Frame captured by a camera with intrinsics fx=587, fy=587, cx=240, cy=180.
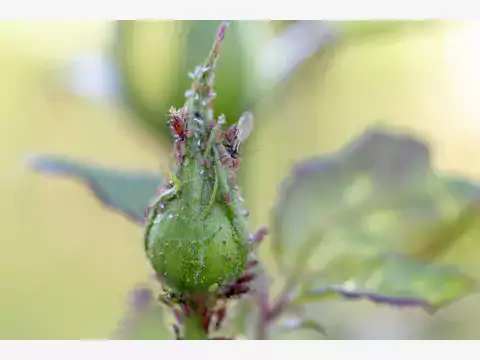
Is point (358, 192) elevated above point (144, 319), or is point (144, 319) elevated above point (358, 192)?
point (358, 192)

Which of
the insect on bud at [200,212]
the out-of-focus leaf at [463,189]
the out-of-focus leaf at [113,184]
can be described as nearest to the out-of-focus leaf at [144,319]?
the out-of-focus leaf at [113,184]

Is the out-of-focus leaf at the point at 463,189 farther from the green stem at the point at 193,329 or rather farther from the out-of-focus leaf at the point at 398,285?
the green stem at the point at 193,329

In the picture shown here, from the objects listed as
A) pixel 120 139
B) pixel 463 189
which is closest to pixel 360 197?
pixel 463 189

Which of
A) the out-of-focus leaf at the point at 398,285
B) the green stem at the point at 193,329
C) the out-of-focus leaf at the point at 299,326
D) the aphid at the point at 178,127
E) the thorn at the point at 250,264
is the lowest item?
the green stem at the point at 193,329

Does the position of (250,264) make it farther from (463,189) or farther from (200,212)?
(463,189)

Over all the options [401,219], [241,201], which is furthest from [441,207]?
[241,201]

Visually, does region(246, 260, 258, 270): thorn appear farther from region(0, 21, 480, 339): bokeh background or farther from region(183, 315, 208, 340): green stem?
region(0, 21, 480, 339): bokeh background
